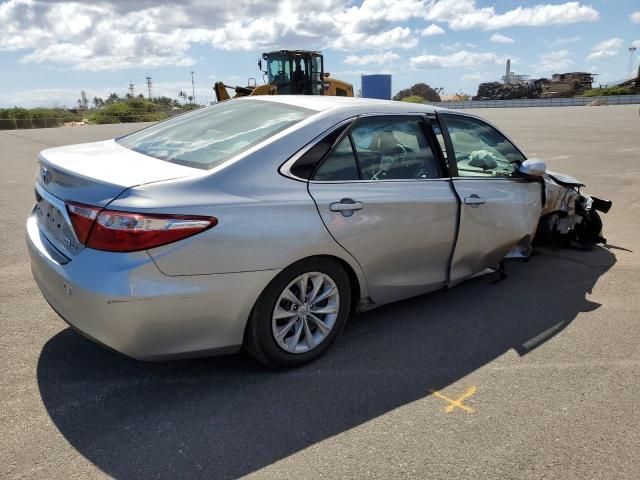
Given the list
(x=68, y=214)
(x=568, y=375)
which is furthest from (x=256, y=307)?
(x=568, y=375)

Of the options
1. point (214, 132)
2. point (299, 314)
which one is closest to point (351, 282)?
point (299, 314)

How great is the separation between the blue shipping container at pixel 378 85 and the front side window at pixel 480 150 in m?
40.3

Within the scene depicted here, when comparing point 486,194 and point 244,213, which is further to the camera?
point 486,194

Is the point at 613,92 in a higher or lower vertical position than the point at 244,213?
higher

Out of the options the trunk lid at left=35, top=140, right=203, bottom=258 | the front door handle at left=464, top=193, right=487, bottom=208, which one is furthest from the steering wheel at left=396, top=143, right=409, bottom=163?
the trunk lid at left=35, top=140, right=203, bottom=258

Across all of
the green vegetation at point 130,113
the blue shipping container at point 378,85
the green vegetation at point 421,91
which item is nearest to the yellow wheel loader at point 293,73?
the blue shipping container at point 378,85

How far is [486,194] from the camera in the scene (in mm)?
4172

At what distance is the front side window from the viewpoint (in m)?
4.22

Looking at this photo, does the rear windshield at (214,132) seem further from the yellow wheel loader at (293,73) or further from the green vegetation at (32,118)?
the green vegetation at (32,118)

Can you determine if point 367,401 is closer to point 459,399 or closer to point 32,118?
point 459,399

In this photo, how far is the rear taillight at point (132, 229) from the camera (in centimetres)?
258

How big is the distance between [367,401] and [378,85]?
4361 centimetres

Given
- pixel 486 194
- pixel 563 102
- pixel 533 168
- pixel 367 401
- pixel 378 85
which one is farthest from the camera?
pixel 563 102

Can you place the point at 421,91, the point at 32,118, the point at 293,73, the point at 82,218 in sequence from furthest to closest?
the point at 421,91 → the point at 32,118 → the point at 293,73 → the point at 82,218
